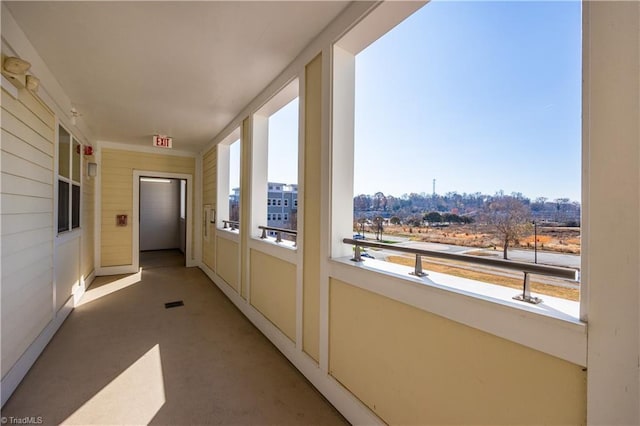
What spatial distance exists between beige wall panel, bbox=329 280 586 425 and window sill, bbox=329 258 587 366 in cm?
4

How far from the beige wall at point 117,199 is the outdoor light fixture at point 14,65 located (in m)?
4.05

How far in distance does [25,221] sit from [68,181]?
1.58m

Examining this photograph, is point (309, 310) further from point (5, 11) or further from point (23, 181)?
point (5, 11)

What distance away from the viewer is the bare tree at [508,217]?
41.7 inches

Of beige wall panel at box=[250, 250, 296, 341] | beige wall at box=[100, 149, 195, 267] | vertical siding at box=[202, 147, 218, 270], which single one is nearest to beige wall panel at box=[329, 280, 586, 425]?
beige wall panel at box=[250, 250, 296, 341]

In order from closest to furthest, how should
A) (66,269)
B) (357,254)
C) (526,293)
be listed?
(526,293)
(357,254)
(66,269)

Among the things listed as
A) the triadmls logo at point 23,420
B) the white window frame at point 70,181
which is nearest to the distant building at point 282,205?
the triadmls logo at point 23,420

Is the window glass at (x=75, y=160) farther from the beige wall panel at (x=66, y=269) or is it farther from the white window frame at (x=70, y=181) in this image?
the beige wall panel at (x=66, y=269)

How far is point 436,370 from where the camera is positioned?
1280 millimetres

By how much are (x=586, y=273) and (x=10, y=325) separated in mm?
3207

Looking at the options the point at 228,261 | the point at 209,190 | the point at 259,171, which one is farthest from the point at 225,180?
the point at 259,171

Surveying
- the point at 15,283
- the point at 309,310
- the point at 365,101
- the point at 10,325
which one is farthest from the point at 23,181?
the point at 365,101

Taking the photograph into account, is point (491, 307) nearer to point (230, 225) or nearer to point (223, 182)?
point (230, 225)

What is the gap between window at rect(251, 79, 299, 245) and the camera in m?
2.76
